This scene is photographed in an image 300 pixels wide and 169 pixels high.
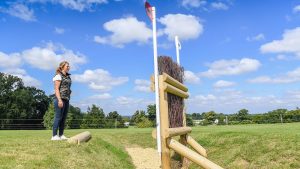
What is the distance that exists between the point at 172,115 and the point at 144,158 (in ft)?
16.6

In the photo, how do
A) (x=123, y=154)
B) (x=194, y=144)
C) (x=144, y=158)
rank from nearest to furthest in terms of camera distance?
1. (x=194, y=144)
2. (x=123, y=154)
3. (x=144, y=158)

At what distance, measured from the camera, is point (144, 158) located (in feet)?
40.9

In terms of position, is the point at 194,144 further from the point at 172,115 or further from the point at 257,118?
the point at 257,118

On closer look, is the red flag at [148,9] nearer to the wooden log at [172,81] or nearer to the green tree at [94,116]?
the wooden log at [172,81]

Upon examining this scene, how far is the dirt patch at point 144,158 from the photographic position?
11.7 meters

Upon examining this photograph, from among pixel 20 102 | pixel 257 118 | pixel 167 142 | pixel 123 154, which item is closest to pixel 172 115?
pixel 167 142

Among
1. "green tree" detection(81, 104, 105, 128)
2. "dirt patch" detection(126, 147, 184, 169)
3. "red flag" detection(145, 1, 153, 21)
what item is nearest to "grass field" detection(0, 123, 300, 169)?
"dirt patch" detection(126, 147, 184, 169)

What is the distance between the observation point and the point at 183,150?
695 cm

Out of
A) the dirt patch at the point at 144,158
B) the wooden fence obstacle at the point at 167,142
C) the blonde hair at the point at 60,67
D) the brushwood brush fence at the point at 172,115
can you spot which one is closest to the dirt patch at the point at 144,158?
the dirt patch at the point at 144,158

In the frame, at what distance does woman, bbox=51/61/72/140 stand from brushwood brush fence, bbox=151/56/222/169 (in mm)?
2343

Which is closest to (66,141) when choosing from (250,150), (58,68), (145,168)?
(58,68)

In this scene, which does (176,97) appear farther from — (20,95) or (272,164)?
(20,95)

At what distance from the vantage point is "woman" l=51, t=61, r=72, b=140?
8.60 meters

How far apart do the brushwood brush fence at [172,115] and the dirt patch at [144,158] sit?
2673 mm
